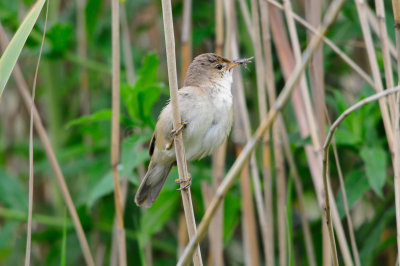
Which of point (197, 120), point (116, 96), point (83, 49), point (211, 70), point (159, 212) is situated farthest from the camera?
point (83, 49)

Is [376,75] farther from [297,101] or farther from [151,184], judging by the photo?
[151,184]

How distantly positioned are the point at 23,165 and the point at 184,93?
2107 millimetres

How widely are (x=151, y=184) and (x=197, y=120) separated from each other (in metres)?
0.42

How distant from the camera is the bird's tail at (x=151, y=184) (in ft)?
8.48

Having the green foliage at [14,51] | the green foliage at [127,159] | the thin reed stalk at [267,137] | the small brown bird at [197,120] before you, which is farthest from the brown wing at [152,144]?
the green foliage at [14,51]

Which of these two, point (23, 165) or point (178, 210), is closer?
point (178, 210)

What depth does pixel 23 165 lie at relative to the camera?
→ 4.15m

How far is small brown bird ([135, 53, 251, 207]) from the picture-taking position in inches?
95.7

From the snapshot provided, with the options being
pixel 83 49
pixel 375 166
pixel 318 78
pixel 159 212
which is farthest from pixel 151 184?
pixel 83 49

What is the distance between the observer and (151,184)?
8.57ft

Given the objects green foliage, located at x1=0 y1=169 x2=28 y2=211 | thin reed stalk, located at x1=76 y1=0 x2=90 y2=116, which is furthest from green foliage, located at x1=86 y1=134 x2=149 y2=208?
thin reed stalk, located at x1=76 y1=0 x2=90 y2=116

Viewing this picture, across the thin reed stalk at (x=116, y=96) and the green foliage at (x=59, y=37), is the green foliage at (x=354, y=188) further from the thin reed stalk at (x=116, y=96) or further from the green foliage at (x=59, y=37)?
the green foliage at (x=59, y=37)

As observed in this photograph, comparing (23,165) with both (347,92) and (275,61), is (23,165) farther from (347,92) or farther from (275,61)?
(347,92)

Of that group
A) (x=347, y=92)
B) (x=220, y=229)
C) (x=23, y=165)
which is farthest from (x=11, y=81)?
(x=347, y=92)
